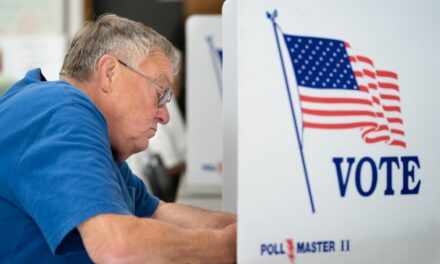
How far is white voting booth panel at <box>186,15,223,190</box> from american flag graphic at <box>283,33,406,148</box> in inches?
50.4

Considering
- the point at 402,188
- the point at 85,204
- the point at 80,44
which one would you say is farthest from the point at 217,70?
the point at 85,204

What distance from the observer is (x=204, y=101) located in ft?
7.27

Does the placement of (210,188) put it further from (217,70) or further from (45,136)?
(45,136)

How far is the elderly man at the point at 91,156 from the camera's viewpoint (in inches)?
31.7

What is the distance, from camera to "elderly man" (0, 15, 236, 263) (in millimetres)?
806

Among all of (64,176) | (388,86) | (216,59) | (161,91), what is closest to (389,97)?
(388,86)

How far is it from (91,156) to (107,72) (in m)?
0.27

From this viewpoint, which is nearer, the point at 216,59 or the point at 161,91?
the point at 161,91

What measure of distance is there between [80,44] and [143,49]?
15 cm

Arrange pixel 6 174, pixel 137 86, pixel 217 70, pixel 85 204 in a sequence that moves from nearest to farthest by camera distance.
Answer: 1. pixel 85 204
2. pixel 6 174
3. pixel 137 86
4. pixel 217 70

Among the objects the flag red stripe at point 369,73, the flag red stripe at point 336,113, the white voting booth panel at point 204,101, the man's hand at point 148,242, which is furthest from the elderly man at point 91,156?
the white voting booth panel at point 204,101

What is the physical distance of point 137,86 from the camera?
1061 millimetres

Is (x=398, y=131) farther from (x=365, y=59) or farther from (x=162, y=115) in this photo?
(x=162, y=115)

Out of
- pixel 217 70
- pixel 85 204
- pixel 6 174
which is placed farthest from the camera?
pixel 217 70
